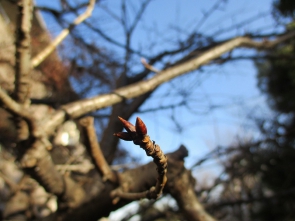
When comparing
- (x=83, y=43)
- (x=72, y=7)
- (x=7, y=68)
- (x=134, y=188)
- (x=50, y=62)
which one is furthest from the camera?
(x=50, y=62)

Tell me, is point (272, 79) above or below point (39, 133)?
above

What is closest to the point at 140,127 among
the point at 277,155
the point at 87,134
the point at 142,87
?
the point at 87,134

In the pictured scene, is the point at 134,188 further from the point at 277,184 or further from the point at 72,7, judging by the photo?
the point at 277,184

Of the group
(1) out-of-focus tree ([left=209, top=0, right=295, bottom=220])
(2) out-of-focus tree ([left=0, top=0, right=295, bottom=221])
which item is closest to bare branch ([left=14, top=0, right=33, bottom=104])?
(2) out-of-focus tree ([left=0, top=0, right=295, bottom=221])

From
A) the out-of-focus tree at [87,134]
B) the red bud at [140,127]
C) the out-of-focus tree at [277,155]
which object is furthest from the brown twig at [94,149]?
the out-of-focus tree at [277,155]

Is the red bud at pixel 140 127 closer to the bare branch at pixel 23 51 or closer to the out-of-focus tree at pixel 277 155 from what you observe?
the bare branch at pixel 23 51

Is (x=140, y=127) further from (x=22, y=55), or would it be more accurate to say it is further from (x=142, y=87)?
(x=142, y=87)

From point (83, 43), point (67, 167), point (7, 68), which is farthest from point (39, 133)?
point (83, 43)

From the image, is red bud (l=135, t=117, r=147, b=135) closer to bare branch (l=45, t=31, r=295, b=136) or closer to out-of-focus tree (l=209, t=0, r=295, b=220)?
bare branch (l=45, t=31, r=295, b=136)
